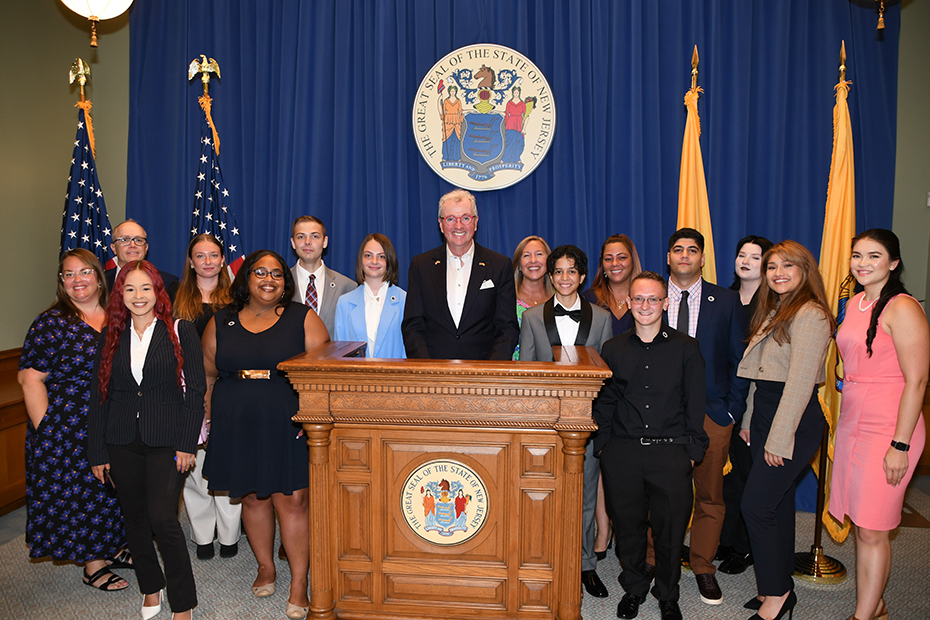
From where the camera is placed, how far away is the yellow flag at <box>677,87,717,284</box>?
4.07 m

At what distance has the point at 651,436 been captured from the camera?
100 inches

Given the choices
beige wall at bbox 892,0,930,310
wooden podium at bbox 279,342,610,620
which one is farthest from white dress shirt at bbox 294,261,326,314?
beige wall at bbox 892,0,930,310

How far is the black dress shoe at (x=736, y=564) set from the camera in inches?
124

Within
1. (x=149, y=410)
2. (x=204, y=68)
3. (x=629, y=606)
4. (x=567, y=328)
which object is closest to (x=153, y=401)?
(x=149, y=410)

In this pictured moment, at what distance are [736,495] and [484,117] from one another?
3088 millimetres

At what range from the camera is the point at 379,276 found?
3.43 m

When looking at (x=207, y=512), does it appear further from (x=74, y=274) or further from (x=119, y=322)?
(x=74, y=274)

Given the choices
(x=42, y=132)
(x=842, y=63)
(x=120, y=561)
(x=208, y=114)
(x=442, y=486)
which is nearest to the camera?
(x=442, y=486)

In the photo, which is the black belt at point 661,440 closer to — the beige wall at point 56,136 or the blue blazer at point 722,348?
the blue blazer at point 722,348

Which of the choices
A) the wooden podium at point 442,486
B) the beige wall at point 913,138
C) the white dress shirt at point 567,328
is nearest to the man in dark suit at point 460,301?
the white dress shirt at point 567,328

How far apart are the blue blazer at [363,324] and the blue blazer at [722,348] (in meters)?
1.66

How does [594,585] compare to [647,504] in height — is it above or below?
below

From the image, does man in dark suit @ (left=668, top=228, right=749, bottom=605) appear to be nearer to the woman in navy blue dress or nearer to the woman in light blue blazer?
the woman in light blue blazer

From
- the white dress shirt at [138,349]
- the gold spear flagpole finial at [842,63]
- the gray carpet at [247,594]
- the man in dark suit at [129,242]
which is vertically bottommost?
the gray carpet at [247,594]
